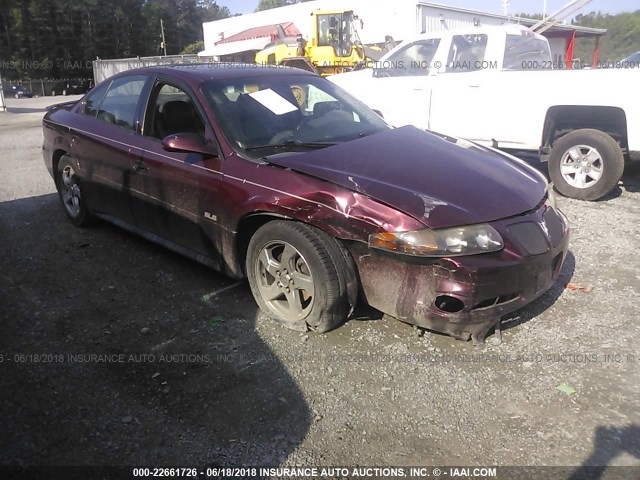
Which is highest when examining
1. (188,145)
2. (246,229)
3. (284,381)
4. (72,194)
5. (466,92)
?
(466,92)

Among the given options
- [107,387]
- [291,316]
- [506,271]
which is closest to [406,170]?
[506,271]

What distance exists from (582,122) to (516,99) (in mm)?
854

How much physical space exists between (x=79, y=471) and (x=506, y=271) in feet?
7.53

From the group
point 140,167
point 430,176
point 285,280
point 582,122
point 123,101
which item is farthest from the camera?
point 582,122

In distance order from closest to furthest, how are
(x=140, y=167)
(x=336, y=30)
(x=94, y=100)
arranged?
(x=140, y=167) → (x=94, y=100) → (x=336, y=30)

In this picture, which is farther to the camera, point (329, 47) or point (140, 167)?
point (329, 47)

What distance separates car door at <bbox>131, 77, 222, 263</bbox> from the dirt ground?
43 cm

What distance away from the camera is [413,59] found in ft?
25.8

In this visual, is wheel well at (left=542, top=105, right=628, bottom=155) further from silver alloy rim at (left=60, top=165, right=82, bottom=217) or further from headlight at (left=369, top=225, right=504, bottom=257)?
silver alloy rim at (left=60, top=165, right=82, bottom=217)

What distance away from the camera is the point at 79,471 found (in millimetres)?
2295

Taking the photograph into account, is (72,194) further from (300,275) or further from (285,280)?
(300,275)

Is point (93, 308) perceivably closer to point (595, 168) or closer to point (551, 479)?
point (551, 479)

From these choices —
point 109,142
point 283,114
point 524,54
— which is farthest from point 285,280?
point 524,54

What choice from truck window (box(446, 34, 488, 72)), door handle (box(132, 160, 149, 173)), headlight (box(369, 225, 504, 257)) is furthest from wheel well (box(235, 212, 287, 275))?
truck window (box(446, 34, 488, 72))
